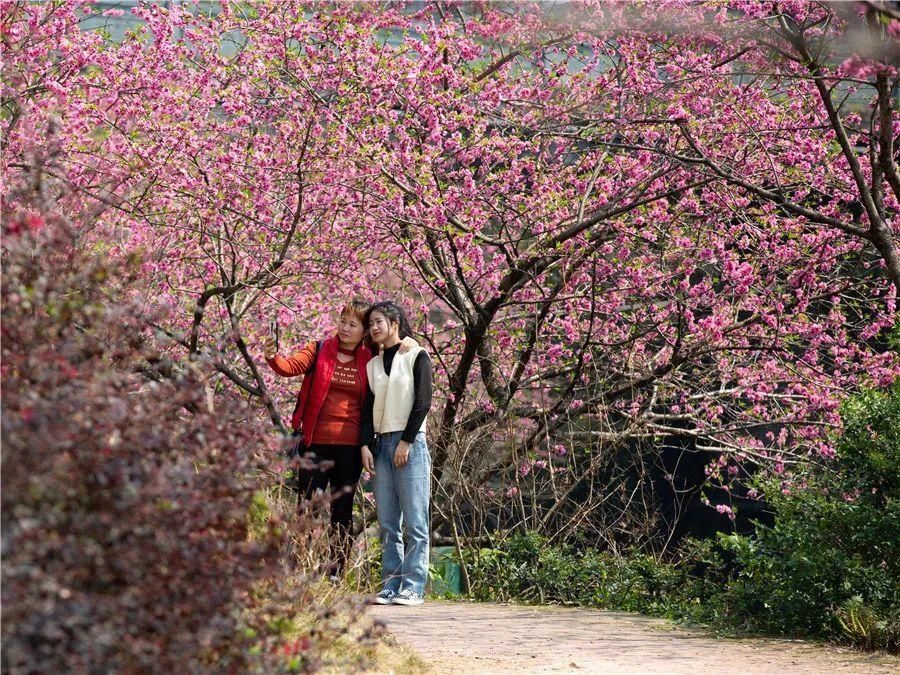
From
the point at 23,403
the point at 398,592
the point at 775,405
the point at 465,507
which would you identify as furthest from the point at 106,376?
the point at 775,405

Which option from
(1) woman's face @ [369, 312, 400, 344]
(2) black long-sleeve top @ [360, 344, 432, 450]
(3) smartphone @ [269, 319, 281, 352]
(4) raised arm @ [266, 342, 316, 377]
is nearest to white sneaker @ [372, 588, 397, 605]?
(2) black long-sleeve top @ [360, 344, 432, 450]

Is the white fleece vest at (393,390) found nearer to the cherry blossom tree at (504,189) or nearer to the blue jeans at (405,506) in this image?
the blue jeans at (405,506)

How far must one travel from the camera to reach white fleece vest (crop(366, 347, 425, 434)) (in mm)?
7031

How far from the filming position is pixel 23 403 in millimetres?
3088

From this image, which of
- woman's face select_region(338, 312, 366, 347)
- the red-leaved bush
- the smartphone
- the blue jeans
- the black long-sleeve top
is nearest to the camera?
the red-leaved bush

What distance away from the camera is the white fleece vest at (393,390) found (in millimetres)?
7031

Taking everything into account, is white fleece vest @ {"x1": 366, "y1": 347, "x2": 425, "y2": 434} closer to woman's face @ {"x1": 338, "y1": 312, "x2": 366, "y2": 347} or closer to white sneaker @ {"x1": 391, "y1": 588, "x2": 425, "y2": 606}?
woman's face @ {"x1": 338, "y1": 312, "x2": 366, "y2": 347}

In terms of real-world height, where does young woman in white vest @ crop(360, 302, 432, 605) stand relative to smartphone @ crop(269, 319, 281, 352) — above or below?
below

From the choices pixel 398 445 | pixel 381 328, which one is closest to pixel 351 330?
pixel 381 328

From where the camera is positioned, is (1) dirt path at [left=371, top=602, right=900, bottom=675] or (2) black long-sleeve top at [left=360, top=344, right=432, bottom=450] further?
(2) black long-sleeve top at [left=360, top=344, right=432, bottom=450]

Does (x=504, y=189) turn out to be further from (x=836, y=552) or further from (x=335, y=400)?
(x=836, y=552)

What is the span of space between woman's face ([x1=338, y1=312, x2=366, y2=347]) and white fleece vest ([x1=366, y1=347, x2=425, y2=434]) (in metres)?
0.21

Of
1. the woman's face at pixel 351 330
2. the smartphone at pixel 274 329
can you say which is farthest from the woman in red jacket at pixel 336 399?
the smartphone at pixel 274 329

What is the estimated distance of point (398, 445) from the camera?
23.1 ft
